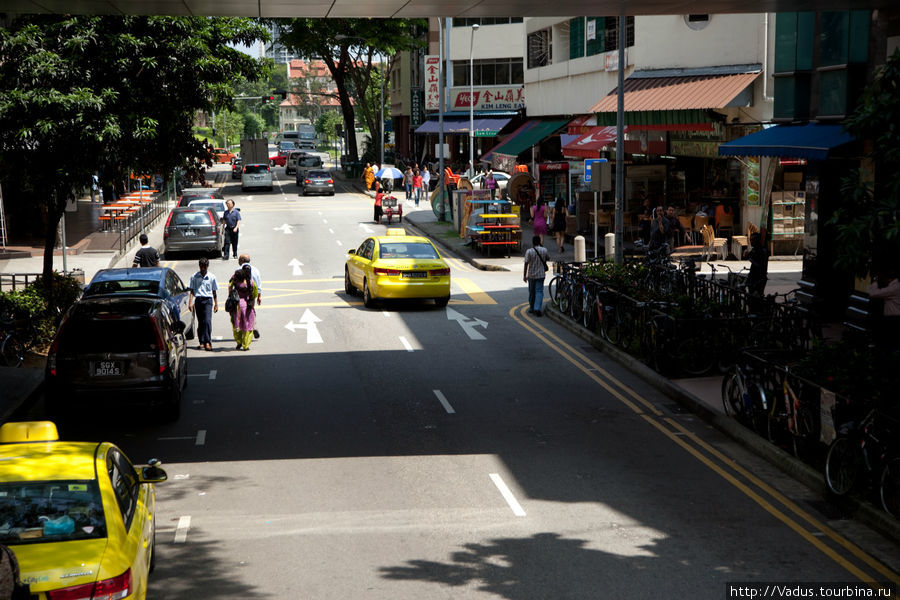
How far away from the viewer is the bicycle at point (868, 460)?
387 inches

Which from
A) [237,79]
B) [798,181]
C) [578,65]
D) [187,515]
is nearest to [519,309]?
[237,79]

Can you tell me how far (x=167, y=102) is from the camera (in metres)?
19.7

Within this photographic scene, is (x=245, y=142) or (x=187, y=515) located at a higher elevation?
(x=245, y=142)

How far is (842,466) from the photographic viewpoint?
1045 centimetres

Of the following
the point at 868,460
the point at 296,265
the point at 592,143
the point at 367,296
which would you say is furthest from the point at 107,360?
the point at 592,143

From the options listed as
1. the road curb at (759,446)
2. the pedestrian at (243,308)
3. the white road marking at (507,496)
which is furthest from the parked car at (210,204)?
the white road marking at (507,496)

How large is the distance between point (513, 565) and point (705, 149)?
25566mm

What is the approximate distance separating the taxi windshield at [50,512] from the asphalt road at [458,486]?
5.56 feet

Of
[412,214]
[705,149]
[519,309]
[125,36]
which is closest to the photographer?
[125,36]

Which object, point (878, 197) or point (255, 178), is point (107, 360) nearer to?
point (878, 197)

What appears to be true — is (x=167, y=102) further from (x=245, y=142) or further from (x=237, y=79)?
(x=245, y=142)

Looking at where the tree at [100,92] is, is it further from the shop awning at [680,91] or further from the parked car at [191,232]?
the shop awning at [680,91]

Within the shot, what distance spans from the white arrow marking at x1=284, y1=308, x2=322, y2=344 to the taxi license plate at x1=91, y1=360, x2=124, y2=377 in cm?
723

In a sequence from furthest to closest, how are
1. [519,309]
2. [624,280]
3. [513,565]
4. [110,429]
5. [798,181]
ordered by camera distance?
[798,181]
[519,309]
[624,280]
[110,429]
[513,565]
